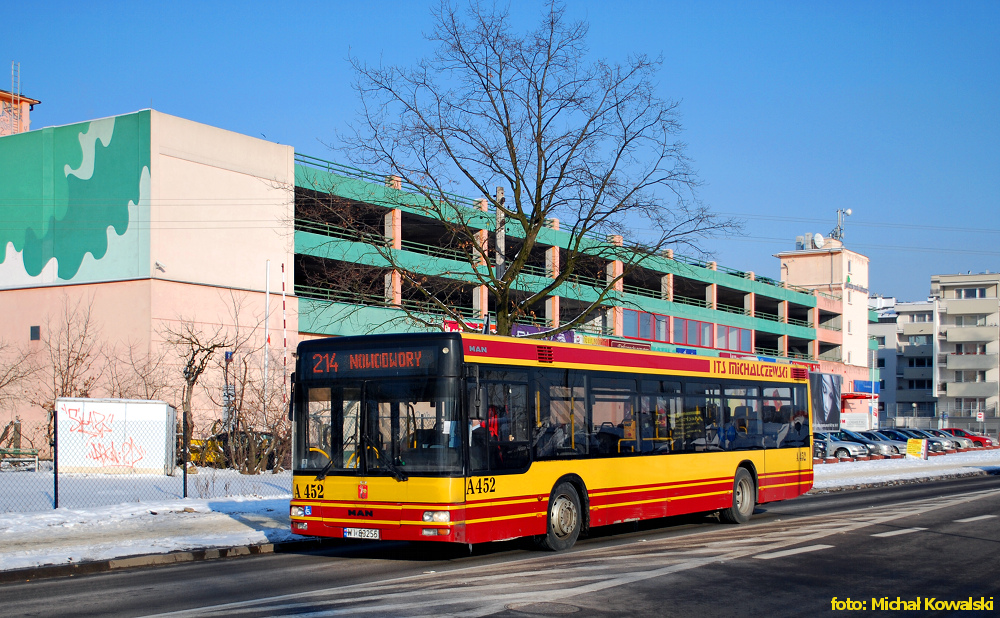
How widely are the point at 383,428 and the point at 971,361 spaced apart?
10203 cm

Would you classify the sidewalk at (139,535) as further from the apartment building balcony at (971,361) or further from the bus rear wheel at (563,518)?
the apartment building balcony at (971,361)

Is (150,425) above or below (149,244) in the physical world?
below

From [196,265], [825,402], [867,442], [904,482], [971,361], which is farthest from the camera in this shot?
[971,361]

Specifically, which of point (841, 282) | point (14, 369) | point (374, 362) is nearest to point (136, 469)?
point (14, 369)

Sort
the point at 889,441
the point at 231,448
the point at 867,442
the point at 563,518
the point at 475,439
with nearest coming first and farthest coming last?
the point at 475,439 < the point at 563,518 < the point at 231,448 < the point at 867,442 < the point at 889,441

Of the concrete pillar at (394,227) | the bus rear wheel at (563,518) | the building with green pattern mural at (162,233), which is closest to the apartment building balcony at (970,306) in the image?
the building with green pattern mural at (162,233)

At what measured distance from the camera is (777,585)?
9891 mm

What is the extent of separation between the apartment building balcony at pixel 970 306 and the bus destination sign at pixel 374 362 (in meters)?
102

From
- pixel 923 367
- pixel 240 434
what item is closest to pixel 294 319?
pixel 240 434

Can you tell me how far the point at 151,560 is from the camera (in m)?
12.5

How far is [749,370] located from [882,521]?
11.3 ft

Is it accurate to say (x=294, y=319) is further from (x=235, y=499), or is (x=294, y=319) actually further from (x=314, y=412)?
(x=314, y=412)

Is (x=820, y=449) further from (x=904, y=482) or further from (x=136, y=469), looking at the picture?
(x=136, y=469)

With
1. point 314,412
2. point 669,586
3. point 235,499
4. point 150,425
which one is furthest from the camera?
point 150,425
